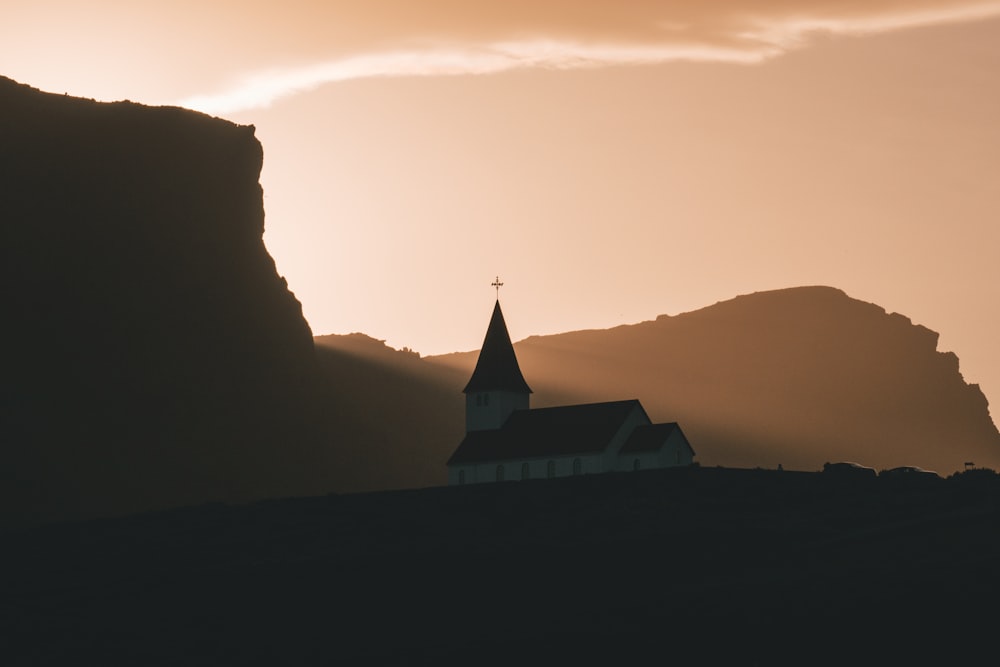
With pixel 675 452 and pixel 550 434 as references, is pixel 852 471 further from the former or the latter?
pixel 550 434

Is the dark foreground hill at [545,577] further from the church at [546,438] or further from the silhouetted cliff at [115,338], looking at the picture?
the silhouetted cliff at [115,338]

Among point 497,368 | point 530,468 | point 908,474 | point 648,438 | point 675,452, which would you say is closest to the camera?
point 908,474

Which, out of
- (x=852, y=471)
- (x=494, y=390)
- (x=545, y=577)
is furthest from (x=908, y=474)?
(x=494, y=390)

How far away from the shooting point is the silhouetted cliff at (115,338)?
18375 cm

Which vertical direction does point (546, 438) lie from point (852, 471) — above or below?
above

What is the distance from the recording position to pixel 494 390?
10525 centimetres

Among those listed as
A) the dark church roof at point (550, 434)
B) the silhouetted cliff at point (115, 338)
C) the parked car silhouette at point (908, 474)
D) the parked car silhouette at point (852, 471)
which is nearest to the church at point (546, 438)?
the dark church roof at point (550, 434)

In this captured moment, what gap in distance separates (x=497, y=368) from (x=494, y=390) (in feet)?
6.12

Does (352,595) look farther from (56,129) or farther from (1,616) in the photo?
(56,129)

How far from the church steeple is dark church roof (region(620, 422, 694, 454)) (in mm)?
10824

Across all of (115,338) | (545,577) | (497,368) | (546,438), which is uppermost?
(115,338)

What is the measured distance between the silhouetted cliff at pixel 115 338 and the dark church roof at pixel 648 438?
94.4 meters

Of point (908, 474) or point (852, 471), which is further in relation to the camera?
point (852, 471)

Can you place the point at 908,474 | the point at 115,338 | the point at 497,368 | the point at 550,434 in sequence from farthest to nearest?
the point at 115,338 < the point at 497,368 < the point at 550,434 < the point at 908,474
